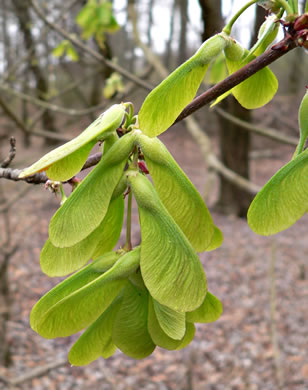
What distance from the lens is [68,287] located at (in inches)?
23.4

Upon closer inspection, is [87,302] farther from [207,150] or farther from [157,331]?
[207,150]

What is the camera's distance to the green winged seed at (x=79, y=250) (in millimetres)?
592

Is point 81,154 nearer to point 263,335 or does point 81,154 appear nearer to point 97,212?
point 97,212

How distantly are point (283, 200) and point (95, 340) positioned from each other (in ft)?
1.13

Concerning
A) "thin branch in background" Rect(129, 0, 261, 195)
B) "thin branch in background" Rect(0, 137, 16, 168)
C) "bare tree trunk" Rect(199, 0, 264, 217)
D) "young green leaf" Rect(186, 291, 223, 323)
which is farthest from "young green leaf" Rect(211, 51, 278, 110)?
"bare tree trunk" Rect(199, 0, 264, 217)

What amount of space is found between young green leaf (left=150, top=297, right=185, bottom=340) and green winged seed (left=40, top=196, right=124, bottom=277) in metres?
0.13

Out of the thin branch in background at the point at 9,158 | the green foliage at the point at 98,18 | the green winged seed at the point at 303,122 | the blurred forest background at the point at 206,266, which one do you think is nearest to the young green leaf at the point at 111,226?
the green winged seed at the point at 303,122

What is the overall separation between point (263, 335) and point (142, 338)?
4055 mm

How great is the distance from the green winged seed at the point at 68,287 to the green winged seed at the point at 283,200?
0.21 m

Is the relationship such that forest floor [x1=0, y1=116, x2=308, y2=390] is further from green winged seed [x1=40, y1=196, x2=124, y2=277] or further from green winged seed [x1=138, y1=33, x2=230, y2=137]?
green winged seed [x1=138, y1=33, x2=230, y2=137]

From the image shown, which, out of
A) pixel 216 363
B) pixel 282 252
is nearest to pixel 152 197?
pixel 216 363

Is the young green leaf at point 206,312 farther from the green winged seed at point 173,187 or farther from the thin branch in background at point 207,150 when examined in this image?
the thin branch in background at point 207,150

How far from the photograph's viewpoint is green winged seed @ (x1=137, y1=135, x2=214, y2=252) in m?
0.57

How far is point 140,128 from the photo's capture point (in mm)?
538
